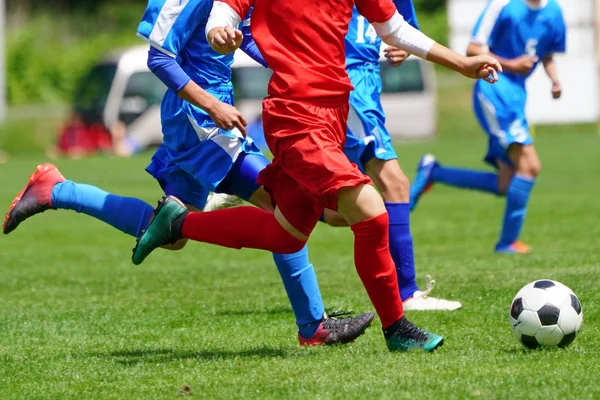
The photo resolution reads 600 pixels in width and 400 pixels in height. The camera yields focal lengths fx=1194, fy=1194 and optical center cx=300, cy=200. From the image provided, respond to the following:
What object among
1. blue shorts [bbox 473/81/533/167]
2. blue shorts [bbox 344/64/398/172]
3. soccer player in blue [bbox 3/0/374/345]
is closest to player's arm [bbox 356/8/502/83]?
soccer player in blue [bbox 3/0/374/345]

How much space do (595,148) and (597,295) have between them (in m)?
17.7

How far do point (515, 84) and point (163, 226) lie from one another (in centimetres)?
459

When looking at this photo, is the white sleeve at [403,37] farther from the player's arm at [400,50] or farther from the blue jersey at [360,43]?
the blue jersey at [360,43]

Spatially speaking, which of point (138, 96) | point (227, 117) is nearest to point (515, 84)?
point (227, 117)

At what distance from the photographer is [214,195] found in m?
6.57

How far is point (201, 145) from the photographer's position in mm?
5566

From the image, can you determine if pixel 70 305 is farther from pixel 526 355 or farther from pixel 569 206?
pixel 569 206

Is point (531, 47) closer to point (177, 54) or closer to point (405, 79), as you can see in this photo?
point (177, 54)

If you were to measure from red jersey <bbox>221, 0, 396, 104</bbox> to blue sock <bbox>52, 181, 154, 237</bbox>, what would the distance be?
132 centimetres

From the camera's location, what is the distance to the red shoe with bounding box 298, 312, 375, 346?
17.6 feet

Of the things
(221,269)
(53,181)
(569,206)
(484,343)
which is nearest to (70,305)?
(53,181)

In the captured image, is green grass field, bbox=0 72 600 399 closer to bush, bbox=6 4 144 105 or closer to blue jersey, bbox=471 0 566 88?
blue jersey, bbox=471 0 566 88

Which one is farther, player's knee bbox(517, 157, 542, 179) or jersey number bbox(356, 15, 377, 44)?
player's knee bbox(517, 157, 542, 179)

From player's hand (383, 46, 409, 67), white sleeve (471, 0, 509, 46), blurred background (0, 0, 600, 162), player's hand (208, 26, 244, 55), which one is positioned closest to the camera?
player's hand (208, 26, 244, 55)
